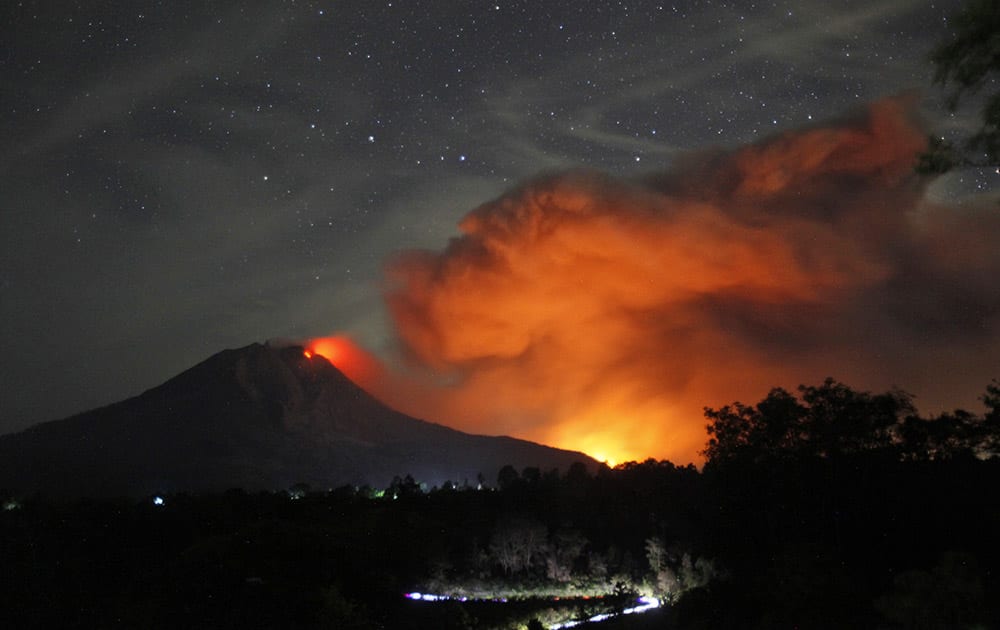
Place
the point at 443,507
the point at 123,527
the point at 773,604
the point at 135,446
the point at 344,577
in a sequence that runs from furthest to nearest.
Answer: the point at 135,446, the point at 443,507, the point at 123,527, the point at 344,577, the point at 773,604

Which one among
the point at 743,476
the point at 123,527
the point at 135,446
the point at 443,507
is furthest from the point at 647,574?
the point at 135,446

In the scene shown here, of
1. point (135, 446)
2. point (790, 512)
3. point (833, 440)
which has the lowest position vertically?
point (790, 512)

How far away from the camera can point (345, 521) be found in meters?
48.5

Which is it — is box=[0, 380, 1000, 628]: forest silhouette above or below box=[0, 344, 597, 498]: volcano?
below

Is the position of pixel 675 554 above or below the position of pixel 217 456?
below

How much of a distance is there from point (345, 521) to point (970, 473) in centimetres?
3335

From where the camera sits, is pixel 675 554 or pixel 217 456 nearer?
pixel 675 554

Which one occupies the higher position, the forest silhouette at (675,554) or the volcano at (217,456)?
the volcano at (217,456)

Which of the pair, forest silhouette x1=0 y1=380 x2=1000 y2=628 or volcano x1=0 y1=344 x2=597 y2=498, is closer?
forest silhouette x1=0 y1=380 x2=1000 y2=628

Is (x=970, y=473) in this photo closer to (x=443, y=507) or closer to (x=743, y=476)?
(x=743, y=476)

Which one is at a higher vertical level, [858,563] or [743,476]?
[743,476]

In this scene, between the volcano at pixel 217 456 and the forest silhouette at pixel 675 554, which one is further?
the volcano at pixel 217 456

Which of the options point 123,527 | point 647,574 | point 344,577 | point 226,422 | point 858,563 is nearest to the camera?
point 858,563

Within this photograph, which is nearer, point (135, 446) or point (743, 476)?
point (743, 476)
